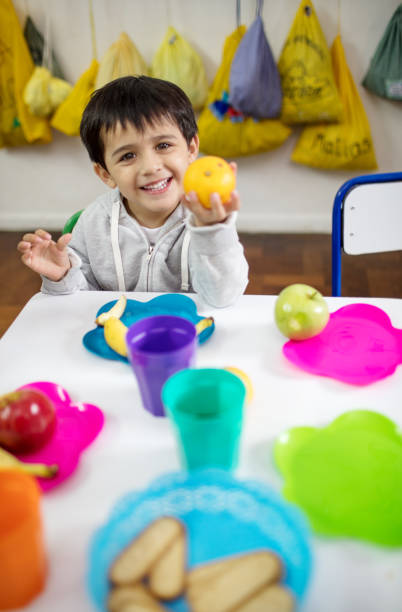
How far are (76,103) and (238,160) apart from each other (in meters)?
0.92

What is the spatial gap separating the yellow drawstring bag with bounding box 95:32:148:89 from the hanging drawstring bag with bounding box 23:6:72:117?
9.4 inches

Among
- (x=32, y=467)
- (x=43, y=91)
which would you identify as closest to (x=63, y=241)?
(x=32, y=467)

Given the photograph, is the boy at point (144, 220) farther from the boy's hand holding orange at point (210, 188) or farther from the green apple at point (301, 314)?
the green apple at point (301, 314)

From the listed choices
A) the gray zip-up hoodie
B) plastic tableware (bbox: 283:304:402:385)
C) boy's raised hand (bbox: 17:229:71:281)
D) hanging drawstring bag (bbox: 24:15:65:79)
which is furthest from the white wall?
plastic tableware (bbox: 283:304:402:385)

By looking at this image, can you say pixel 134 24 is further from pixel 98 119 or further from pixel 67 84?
pixel 98 119

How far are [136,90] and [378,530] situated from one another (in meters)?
0.95

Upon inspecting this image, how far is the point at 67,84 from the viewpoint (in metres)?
2.73

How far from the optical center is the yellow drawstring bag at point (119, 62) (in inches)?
101

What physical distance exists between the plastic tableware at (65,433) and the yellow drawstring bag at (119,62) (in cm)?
226

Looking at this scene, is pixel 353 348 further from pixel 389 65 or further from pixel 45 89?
pixel 45 89

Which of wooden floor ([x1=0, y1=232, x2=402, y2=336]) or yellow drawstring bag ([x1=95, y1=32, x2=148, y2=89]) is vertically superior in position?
yellow drawstring bag ([x1=95, y1=32, x2=148, y2=89])

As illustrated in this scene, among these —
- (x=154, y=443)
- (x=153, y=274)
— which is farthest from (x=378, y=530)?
(x=153, y=274)

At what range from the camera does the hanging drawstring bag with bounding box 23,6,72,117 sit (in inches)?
105

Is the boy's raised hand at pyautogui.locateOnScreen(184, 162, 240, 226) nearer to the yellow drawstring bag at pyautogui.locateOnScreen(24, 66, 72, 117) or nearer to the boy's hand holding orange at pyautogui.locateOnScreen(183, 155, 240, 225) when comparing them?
the boy's hand holding orange at pyautogui.locateOnScreen(183, 155, 240, 225)
